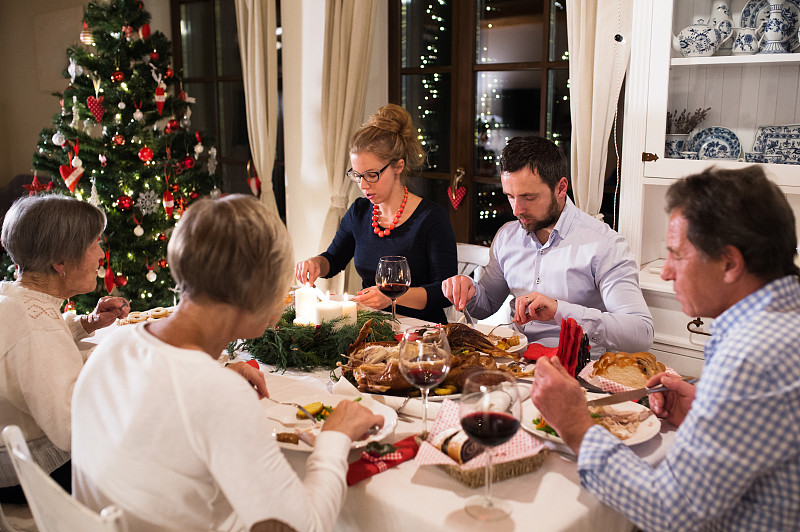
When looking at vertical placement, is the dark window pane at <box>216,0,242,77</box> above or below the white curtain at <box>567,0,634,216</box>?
above

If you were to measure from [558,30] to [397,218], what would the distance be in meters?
1.34

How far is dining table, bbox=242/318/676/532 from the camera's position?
3.66 feet

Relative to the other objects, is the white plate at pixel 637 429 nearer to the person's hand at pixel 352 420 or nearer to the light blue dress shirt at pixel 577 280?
the person's hand at pixel 352 420

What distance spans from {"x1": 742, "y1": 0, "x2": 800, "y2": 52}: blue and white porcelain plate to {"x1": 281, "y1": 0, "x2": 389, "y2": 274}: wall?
6.38 feet

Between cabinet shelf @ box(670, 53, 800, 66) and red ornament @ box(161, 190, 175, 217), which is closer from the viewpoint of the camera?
cabinet shelf @ box(670, 53, 800, 66)

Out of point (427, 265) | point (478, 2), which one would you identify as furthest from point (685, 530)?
point (478, 2)

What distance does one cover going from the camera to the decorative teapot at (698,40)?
260 cm

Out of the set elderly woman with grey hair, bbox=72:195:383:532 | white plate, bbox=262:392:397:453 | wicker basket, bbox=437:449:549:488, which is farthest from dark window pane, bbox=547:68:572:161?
elderly woman with grey hair, bbox=72:195:383:532

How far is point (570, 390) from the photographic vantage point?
1240 millimetres

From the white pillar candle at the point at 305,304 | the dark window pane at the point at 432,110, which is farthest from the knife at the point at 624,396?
the dark window pane at the point at 432,110

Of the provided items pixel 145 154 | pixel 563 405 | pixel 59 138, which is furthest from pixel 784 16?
pixel 59 138

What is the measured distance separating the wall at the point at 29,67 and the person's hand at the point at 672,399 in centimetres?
519

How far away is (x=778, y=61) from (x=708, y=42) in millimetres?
251

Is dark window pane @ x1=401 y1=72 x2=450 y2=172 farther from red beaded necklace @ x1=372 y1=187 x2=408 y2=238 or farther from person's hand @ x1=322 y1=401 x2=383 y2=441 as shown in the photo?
person's hand @ x1=322 y1=401 x2=383 y2=441
